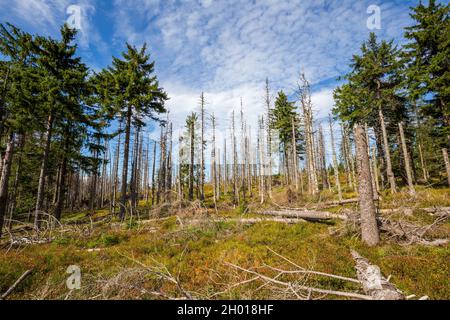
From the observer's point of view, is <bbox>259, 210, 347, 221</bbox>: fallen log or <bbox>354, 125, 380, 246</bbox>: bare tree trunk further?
<bbox>259, 210, 347, 221</bbox>: fallen log

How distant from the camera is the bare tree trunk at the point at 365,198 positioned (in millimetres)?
7148

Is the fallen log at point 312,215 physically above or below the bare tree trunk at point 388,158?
below

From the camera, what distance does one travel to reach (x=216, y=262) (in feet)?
21.5

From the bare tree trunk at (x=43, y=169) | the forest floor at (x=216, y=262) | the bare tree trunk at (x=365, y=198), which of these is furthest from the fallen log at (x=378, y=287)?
the bare tree trunk at (x=43, y=169)

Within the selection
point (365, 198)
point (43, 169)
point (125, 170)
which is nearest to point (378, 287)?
point (365, 198)

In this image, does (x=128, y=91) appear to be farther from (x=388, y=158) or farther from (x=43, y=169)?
(x=388, y=158)

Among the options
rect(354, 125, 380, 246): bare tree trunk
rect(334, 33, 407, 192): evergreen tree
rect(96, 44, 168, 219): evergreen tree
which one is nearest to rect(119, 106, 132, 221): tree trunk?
rect(96, 44, 168, 219): evergreen tree

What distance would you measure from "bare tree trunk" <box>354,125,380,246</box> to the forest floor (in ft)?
1.32

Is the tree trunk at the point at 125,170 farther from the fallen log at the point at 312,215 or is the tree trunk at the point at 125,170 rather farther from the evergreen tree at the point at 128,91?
the fallen log at the point at 312,215

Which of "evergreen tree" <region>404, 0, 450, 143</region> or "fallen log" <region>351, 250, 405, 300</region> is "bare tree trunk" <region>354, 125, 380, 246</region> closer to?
"fallen log" <region>351, 250, 405, 300</region>

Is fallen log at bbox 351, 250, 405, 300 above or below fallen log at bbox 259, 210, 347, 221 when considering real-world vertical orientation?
below

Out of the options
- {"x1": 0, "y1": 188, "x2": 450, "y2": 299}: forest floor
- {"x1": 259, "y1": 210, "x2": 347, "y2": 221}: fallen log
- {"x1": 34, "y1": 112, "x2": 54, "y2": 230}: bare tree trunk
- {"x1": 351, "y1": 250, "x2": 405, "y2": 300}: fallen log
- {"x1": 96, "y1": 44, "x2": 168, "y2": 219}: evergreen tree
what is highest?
{"x1": 96, "y1": 44, "x2": 168, "y2": 219}: evergreen tree

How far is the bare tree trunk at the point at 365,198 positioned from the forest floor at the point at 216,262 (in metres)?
0.40

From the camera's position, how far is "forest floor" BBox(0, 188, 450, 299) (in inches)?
180
